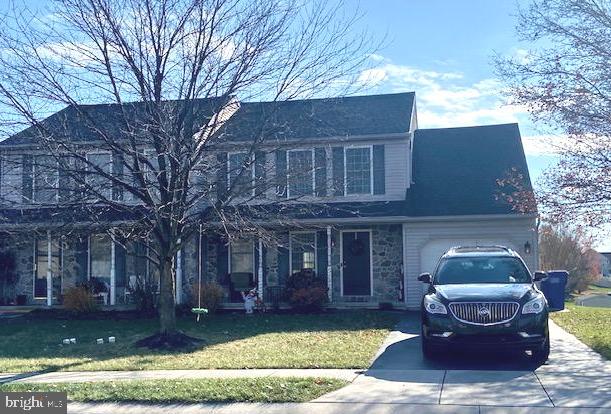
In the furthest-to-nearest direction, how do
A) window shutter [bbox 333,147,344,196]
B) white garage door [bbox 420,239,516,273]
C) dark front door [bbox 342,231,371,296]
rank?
dark front door [bbox 342,231,371,296], window shutter [bbox 333,147,344,196], white garage door [bbox 420,239,516,273]

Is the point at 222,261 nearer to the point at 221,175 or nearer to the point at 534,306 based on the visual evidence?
the point at 221,175

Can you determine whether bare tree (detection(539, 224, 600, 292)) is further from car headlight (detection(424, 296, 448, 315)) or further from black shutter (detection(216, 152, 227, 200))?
car headlight (detection(424, 296, 448, 315))

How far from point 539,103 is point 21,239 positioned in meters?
15.7

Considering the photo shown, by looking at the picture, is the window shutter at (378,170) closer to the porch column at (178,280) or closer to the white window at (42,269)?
the porch column at (178,280)

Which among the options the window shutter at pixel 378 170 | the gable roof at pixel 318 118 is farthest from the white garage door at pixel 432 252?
the gable roof at pixel 318 118

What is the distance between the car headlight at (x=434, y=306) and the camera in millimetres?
10047

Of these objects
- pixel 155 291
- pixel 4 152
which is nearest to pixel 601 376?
pixel 4 152

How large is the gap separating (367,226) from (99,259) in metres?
8.95

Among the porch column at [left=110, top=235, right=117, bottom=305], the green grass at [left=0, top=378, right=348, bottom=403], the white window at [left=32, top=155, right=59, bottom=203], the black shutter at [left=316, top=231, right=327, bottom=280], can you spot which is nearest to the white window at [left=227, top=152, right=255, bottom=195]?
the white window at [left=32, top=155, right=59, bottom=203]

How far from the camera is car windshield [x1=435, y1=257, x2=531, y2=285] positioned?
11.3 metres

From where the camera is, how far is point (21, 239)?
20062mm

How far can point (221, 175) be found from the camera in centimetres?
1331

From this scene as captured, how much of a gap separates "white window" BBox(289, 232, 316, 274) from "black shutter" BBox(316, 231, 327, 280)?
0.13 m

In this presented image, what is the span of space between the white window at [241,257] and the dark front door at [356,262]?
3059 millimetres
